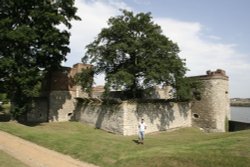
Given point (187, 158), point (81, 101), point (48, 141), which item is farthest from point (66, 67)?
point (187, 158)

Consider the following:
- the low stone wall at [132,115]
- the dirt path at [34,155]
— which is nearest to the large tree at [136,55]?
the low stone wall at [132,115]

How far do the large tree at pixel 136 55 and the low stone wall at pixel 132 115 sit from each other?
5.98ft

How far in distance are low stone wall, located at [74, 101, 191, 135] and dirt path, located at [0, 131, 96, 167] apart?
949 cm

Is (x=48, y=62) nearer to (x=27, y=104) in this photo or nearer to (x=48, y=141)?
(x=27, y=104)

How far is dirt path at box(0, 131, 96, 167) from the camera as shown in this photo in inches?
564

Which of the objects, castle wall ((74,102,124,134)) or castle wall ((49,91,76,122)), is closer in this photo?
castle wall ((74,102,124,134))

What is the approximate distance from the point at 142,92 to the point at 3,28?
544 inches

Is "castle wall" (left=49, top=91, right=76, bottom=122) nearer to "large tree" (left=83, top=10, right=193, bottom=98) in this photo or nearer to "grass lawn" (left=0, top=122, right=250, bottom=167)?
"large tree" (left=83, top=10, right=193, bottom=98)

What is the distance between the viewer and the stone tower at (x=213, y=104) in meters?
33.4

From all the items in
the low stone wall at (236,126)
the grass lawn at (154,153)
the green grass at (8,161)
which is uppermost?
the low stone wall at (236,126)

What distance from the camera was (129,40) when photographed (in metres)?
28.1

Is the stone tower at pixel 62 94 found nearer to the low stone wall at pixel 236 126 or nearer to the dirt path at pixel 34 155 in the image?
the dirt path at pixel 34 155

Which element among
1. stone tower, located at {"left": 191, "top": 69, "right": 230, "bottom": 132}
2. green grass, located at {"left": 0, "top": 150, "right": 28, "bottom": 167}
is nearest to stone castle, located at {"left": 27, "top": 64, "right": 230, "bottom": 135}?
stone tower, located at {"left": 191, "top": 69, "right": 230, "bottom": 132}

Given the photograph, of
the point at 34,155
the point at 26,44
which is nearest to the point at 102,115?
the point at 26,44
